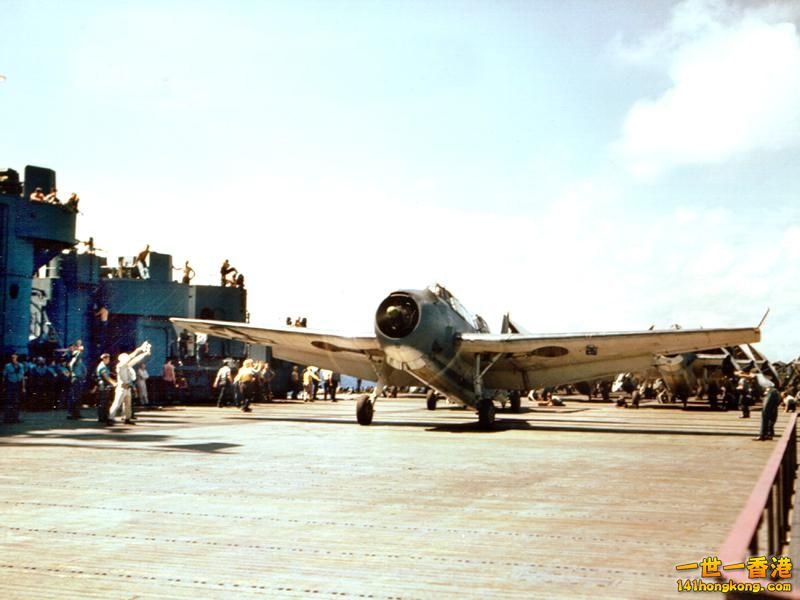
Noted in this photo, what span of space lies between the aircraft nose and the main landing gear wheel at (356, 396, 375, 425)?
9.18 feet

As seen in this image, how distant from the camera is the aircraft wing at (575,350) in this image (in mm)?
17869

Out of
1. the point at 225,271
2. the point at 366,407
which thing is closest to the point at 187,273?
the point at 225,271

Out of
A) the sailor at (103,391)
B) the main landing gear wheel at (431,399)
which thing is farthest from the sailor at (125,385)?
the main landing gear wheel at (431,399)

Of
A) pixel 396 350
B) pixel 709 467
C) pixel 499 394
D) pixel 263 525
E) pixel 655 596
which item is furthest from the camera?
pixel 499 394

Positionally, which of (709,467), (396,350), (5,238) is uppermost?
(5,238)

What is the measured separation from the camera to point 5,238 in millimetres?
24984

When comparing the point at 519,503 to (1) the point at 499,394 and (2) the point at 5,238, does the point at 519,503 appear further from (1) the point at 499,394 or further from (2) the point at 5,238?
(2) the point at 5,238

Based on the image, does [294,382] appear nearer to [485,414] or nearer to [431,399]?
[431,399]

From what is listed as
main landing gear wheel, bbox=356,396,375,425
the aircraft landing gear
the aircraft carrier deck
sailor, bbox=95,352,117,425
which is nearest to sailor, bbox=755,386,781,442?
the aircraft carrier deck

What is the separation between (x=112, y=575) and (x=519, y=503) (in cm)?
438

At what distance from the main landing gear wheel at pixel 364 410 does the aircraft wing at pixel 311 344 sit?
130 cm

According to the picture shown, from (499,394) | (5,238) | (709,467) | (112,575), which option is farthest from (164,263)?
(112,575)

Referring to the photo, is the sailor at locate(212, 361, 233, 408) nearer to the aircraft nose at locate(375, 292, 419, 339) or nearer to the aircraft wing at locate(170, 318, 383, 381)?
the aircraft wing at locate(170, 318, 383, 381)

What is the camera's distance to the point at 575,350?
19.6 meters
